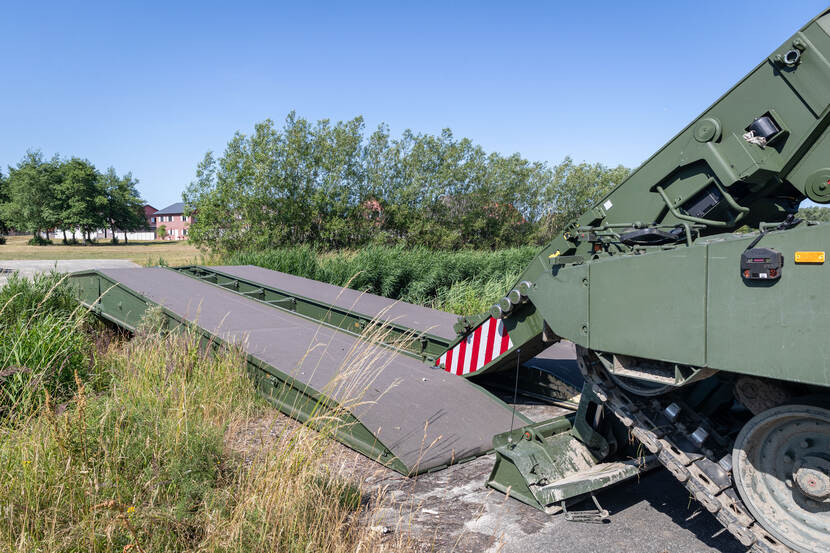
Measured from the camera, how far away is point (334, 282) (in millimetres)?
13078

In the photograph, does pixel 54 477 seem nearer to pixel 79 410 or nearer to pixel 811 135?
pixel 79 410

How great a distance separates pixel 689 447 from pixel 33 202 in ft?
222

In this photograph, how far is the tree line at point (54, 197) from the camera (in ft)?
189

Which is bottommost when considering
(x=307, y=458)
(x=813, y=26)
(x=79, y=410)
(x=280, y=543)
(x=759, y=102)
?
(x=280, y=543)

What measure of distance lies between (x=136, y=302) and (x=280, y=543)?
194 inches

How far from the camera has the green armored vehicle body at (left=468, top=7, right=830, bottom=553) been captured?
270 centimetres

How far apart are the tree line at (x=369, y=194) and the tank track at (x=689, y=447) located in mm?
14571

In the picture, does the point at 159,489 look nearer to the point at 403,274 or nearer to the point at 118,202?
the point at 403,274

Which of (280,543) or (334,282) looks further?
(334,282)

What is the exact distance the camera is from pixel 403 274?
536 inches

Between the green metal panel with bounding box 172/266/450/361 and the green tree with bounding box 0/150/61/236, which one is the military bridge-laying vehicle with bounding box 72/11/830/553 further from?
Result: the green tree with bounding box 0/150/61/236

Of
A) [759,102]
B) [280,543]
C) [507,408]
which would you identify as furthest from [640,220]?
[280,543]

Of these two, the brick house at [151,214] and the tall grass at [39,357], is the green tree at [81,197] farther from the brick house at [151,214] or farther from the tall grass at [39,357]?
the tall grass at [39,357]

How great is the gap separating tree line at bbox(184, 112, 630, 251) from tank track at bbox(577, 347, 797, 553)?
14.6 m
